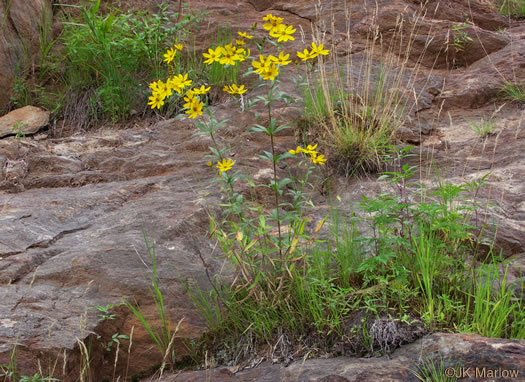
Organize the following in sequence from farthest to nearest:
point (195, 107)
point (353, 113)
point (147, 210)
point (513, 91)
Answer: point (513, 91) → point (353, 113) → point (147, 210) → point (195, 107)

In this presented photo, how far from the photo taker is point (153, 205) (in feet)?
Answer: 10.1

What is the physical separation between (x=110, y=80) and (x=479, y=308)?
3.63 metres

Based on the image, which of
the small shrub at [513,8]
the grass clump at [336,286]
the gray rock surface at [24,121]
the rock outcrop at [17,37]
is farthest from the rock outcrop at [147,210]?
the small shrub at [513,8]

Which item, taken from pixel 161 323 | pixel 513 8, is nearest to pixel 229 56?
pixel 161 323

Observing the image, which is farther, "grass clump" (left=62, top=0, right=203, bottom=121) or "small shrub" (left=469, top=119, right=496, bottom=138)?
"grass clump" (left=62, top=0, right=203, bottom=121)

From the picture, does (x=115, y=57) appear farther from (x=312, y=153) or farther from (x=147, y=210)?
(x=312, y=153)

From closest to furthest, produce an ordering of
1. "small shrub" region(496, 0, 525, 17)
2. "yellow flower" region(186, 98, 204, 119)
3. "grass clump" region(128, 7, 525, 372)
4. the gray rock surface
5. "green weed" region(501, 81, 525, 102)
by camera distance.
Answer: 1. "grass clump" region(128, 7, 525, 372)
2. "yellow flower" region(186, 98, 204, 119)
3. "green weed" region(501, 81, 525, 102)
4. the gray rock surface
5. "small shrub" region(496, 0, 525, 17)

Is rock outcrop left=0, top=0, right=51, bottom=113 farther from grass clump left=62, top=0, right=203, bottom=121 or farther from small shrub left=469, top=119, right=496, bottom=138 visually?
small shrub left=469, top=119, right=496, bottom=138

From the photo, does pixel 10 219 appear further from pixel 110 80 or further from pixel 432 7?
pixel 432 7

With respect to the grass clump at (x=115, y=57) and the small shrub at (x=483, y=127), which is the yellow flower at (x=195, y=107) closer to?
the grass clump at (x=115, y=57)

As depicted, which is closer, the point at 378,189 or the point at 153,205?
the point at 153,205

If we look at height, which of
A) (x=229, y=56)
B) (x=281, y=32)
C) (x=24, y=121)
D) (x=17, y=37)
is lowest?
(x=24, y=121)

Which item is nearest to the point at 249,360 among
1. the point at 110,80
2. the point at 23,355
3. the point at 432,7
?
the point at 23,355

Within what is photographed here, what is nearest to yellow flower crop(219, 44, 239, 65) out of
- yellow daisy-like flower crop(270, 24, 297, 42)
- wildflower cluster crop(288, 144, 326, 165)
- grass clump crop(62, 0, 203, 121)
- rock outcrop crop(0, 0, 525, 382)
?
yellow daisy-like flower crop(270, 24, 297, 42)
